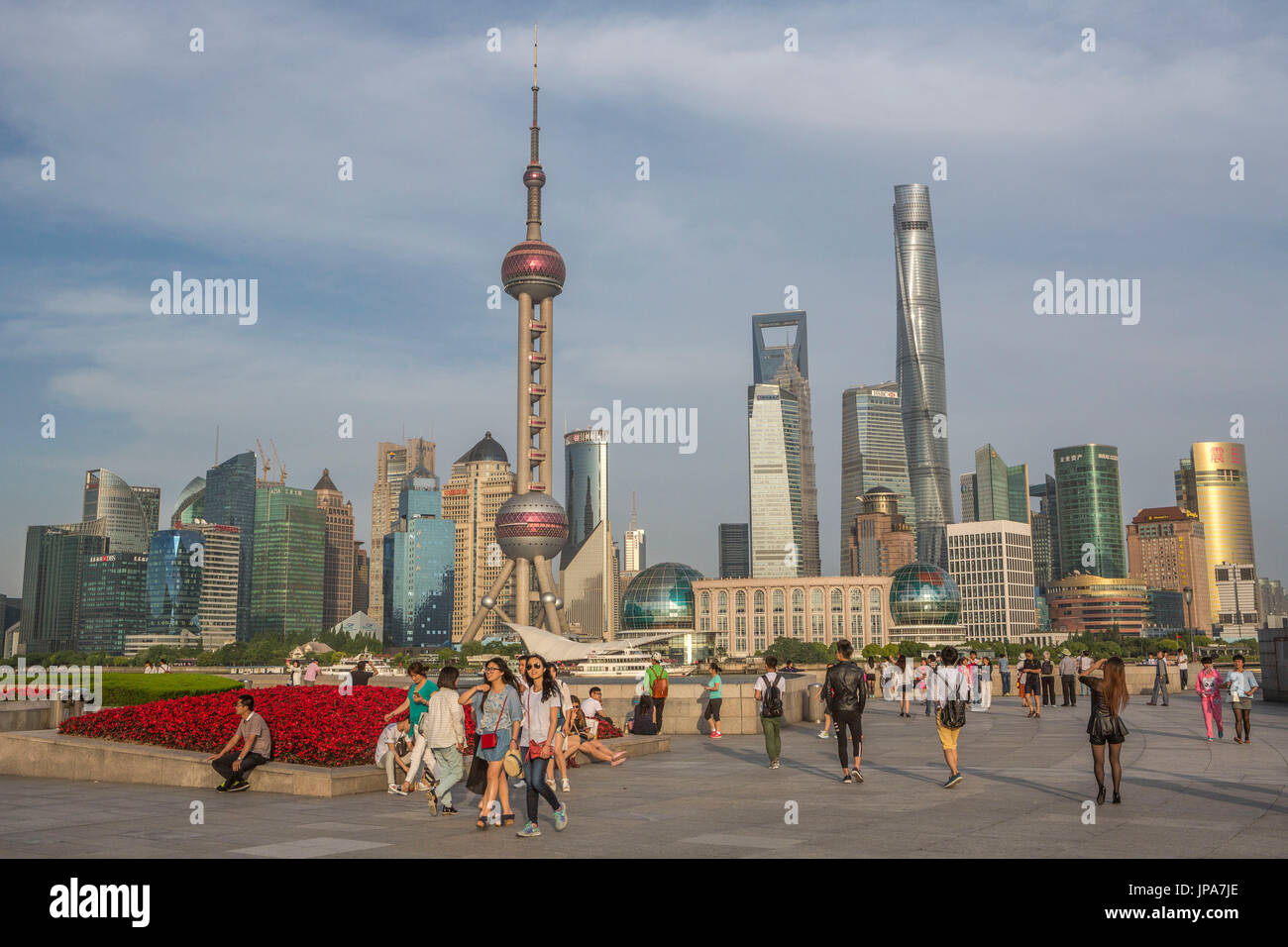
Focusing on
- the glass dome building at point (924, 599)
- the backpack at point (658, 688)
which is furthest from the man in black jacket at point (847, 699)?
the glass dome building at point (924, 599)

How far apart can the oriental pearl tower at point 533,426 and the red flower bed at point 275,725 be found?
142 m

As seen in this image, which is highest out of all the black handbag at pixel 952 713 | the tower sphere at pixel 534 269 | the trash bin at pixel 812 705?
the tower sphere at pixel 534 269

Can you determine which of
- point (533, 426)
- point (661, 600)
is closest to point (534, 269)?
point (533, 426)

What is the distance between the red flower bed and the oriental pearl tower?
14244 centimetres

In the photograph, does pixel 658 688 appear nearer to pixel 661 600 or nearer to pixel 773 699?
pixel 773 699

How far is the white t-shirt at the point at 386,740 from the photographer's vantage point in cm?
1564

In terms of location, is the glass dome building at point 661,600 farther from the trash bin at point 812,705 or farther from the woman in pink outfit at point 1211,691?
the woman in pink outfit at point 1211,691

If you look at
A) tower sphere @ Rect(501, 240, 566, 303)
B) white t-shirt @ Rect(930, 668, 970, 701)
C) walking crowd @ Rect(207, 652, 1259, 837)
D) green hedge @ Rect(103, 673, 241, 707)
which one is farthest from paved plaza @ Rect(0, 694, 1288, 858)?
tower sphere @ Rect(501, 240, 566, 303)

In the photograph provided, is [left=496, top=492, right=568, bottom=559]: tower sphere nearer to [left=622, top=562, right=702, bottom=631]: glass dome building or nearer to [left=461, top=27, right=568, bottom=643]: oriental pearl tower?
[left=461, top=27, right=568, bottom=643]: oriental pearl tower

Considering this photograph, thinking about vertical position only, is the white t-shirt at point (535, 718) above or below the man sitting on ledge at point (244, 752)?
above

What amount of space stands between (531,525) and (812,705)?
132 metres
